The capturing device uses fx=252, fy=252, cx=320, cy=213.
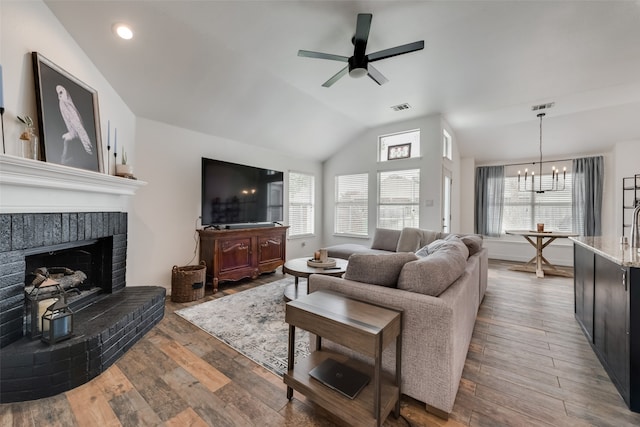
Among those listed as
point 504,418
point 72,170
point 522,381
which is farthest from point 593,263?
point 72,170

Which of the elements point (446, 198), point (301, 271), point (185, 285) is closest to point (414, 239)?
point (446, 198)

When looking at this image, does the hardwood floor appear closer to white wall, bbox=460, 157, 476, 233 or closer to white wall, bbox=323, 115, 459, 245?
white wall, bbox=323, 115, 459, 245

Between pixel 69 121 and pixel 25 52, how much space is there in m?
0.52

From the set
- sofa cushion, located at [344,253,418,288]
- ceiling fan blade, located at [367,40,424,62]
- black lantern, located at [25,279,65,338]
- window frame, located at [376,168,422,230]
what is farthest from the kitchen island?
black lantern, located at [25,279,65,338]

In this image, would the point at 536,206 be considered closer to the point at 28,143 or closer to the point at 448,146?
the point at 448,146

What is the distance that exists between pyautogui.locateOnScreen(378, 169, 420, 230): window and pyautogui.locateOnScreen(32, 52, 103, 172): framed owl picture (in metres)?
4.56

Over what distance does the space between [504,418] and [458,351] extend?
1.33 ft

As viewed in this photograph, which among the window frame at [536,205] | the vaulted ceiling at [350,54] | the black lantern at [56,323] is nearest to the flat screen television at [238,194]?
the vaulted ceiling at [350,54]

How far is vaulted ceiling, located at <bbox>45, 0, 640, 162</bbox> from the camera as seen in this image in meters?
2.37

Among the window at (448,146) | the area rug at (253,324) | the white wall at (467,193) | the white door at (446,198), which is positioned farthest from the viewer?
the white wall at (467,193)

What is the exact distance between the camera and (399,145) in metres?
5.19

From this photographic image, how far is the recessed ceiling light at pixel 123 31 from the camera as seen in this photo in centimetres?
232

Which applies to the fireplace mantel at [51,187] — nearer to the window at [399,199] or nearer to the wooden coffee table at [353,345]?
the wooden coffee table at [353,345]

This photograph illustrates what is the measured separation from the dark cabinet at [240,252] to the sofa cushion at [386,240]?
1.84 meters
